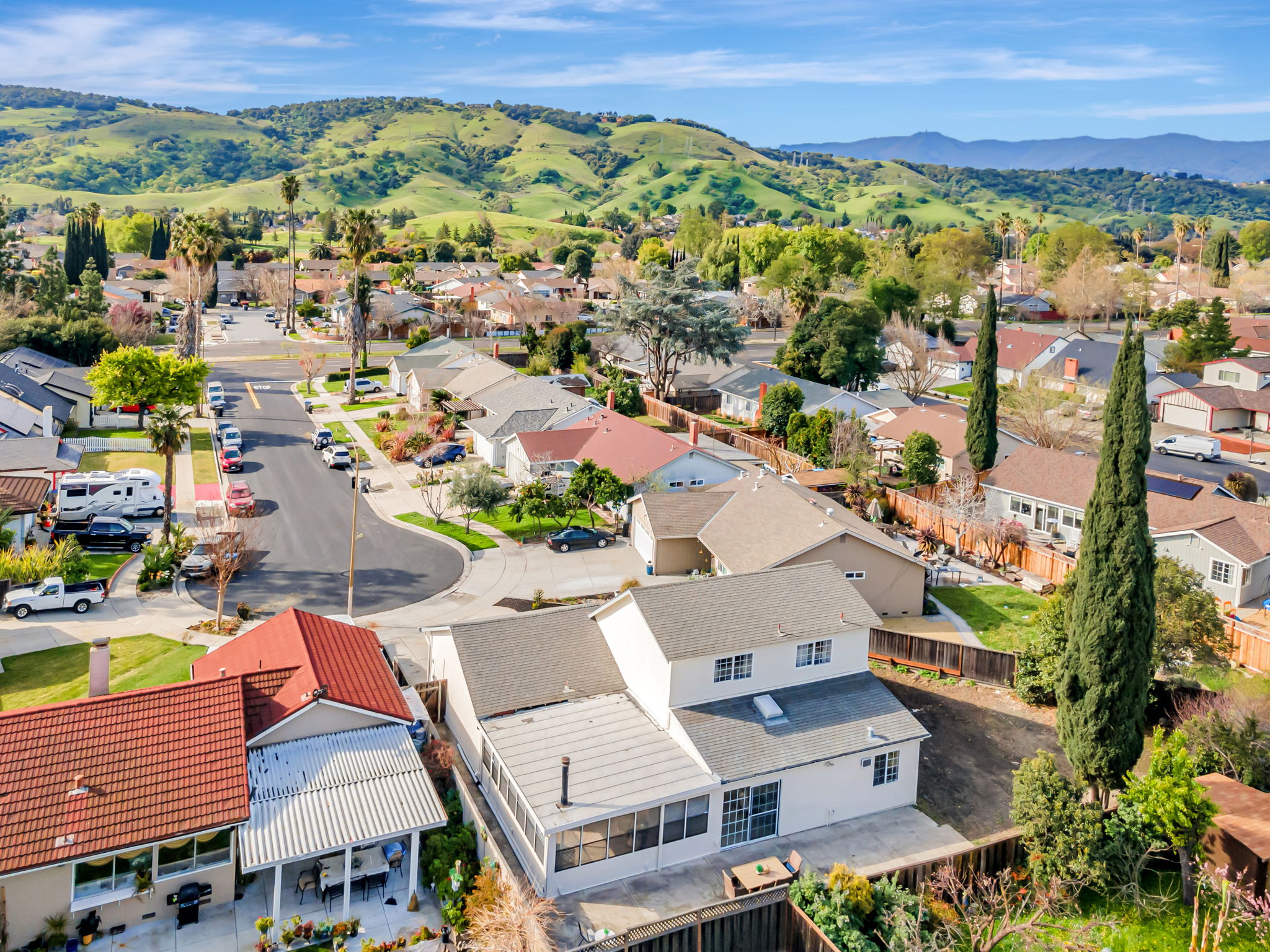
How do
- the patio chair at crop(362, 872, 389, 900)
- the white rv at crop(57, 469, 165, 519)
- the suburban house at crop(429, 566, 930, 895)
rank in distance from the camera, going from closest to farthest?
the patio chair at crop(362, 872, 389, 900), the suburban house at crop(429, 566, 930, 895), the white rv at crop(57, 469, 165, 519)

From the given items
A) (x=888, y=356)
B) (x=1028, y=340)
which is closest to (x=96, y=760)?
(x=888, y=356)

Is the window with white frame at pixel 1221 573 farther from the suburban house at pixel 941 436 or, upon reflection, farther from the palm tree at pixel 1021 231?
the palm tree at pixel 1021 231

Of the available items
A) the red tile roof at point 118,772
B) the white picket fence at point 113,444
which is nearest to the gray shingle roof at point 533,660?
the red tile roof at point 118,772

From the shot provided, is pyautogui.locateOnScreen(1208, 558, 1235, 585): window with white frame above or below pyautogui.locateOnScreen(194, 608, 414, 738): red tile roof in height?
above

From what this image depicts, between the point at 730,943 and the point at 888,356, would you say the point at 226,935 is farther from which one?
the point at 888,356

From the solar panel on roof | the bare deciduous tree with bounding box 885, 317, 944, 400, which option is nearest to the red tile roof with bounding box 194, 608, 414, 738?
the solar panel on roof

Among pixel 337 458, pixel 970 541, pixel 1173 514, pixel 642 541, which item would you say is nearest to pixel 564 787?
pixel 642 541

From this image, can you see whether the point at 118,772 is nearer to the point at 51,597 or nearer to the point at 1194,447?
the point at 51,597

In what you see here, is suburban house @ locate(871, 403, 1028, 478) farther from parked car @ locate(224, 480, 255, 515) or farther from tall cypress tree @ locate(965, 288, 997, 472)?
parked car @ locate(224, 480, 255, 515)
